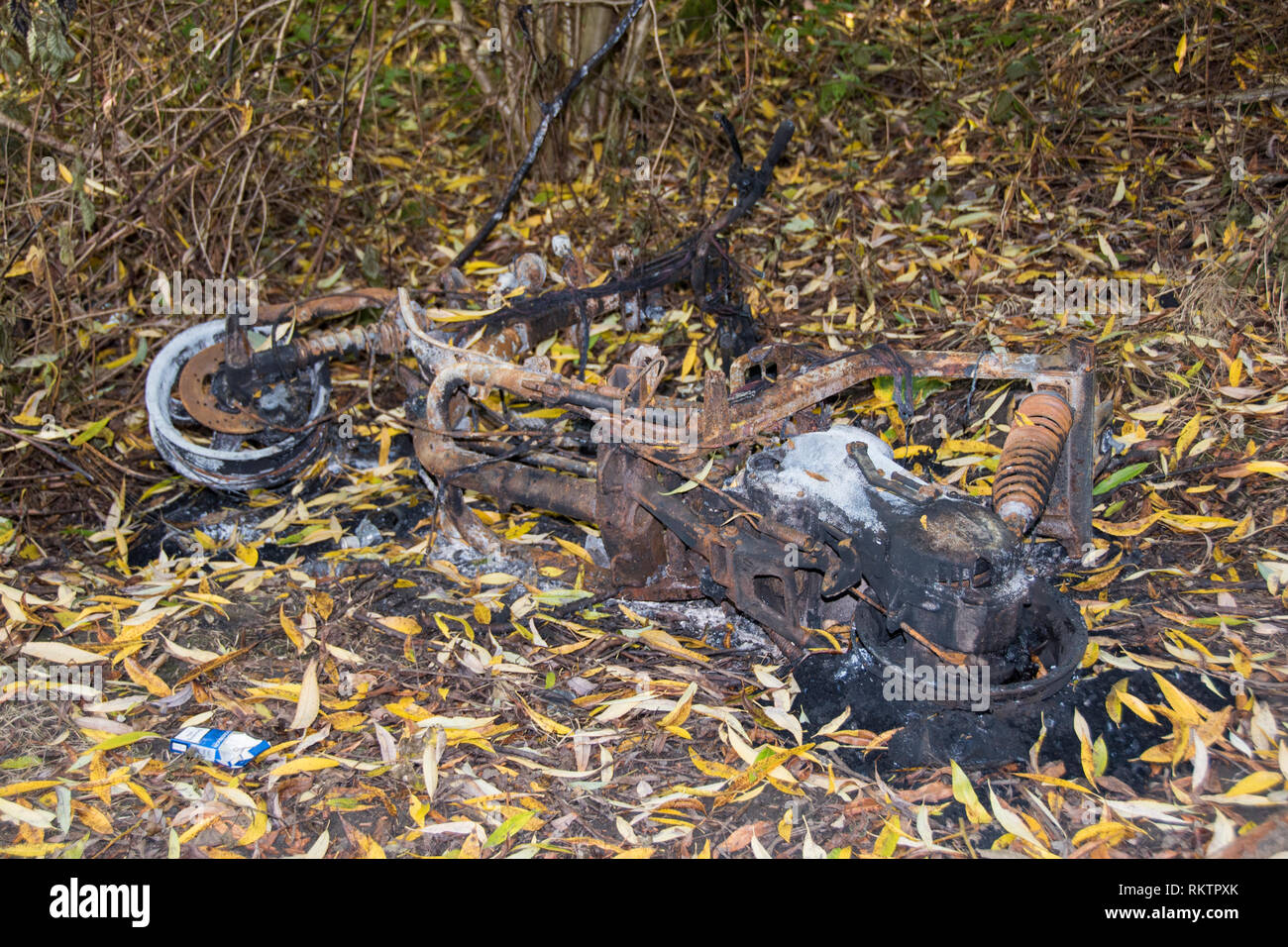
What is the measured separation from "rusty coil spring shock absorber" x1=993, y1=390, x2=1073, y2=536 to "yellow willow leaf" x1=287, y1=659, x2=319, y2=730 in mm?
2278

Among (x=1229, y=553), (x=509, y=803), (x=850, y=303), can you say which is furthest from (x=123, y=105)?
(x=1229, y=553)

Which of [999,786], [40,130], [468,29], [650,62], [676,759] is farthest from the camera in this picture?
[650,62]

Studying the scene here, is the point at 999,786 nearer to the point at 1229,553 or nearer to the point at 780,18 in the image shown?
the point at 1229,553

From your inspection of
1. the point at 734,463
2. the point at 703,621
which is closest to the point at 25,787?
the point at 703,621

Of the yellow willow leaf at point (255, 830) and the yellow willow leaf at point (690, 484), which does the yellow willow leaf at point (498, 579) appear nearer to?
the yellow willow leaf at point (690, 484)

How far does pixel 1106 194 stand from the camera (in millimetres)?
5789

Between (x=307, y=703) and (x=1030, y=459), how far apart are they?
2.46m

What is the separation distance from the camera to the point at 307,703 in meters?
3.56

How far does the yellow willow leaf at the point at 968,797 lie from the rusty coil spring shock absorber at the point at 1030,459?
741 millimetres

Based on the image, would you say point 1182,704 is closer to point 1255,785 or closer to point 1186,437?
point 1255,785

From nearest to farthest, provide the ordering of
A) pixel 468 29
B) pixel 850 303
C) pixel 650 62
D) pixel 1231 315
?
pixel 1231 315, pixel 850 303, pixel 468 29, pixel 650 62

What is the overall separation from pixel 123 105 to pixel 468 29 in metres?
2.19

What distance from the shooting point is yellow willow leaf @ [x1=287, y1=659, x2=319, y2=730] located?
3.49 metres

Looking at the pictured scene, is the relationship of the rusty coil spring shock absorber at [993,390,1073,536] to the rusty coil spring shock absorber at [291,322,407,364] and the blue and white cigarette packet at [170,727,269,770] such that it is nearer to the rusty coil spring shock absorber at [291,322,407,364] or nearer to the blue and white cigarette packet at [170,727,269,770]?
the blue and white cigarette packet at [170,727,269,770]
